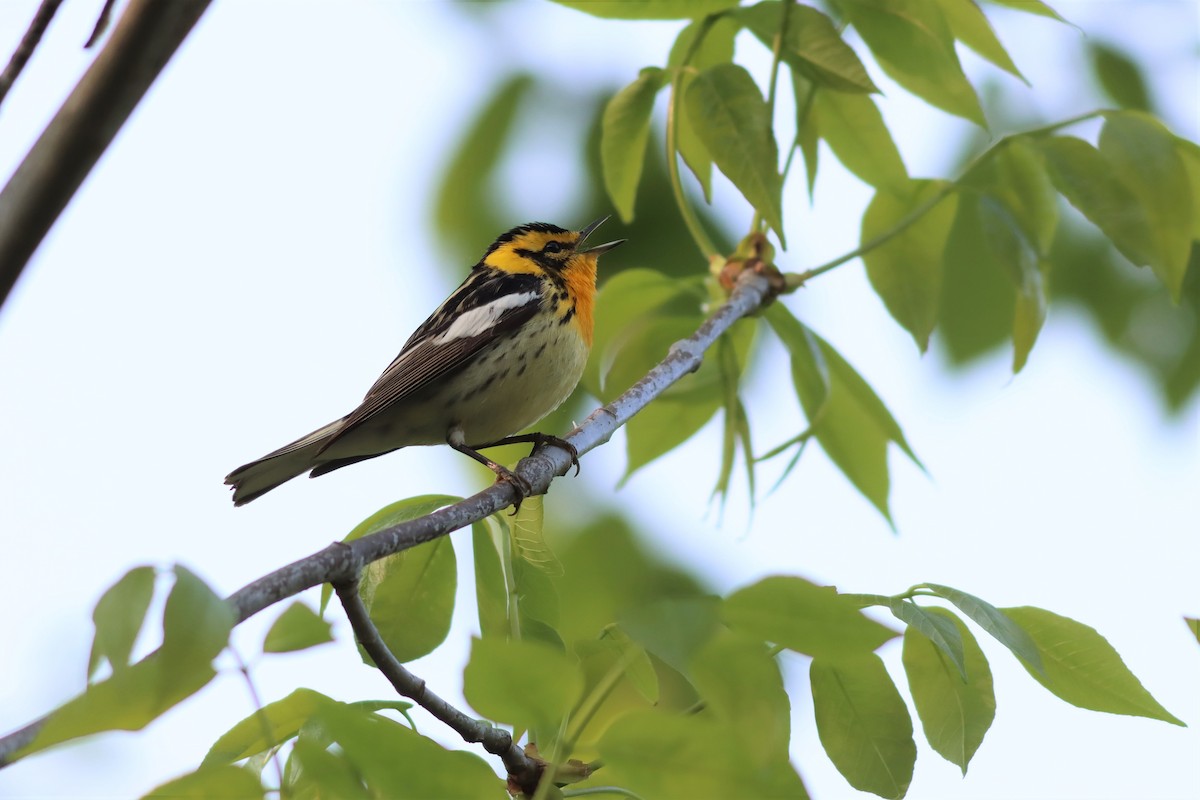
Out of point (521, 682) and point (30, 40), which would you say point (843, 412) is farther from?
point (30, 40)

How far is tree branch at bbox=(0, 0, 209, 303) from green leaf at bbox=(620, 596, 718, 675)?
0.86m

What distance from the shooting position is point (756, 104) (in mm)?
2922

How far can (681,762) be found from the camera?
4.83ft

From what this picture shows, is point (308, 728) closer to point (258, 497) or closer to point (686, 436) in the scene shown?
point (686, 436)

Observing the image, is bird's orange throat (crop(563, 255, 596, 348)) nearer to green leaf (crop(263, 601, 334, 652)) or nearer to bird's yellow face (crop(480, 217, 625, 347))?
bird's yellow face (crop(480, 217, 625, 347))

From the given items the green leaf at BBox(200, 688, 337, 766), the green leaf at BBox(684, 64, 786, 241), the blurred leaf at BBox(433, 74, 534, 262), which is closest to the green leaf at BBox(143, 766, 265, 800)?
the green leaf at BBox(200, 688, 337, 766)

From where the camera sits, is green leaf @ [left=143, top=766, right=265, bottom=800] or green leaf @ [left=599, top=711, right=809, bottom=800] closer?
green leaf @ [left=599, top=711, right=809, bottom=800]

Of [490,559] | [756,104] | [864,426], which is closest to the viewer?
[490,559]

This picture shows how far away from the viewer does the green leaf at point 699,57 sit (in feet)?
11.0

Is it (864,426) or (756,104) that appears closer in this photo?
(756,104)

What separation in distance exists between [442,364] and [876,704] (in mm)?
2502

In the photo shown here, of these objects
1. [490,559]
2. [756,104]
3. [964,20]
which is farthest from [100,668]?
[964,20]

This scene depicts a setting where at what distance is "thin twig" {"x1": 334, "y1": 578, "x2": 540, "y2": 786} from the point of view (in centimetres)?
196

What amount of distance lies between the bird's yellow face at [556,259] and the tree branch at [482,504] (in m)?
1.31
